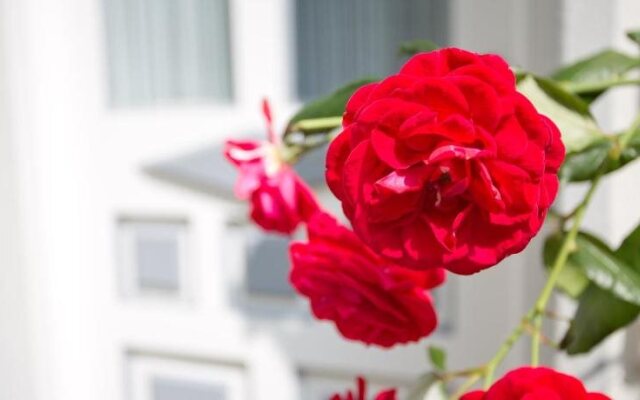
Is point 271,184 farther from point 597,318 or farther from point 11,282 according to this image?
point 11,282

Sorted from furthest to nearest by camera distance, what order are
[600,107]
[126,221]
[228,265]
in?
[126,221]
[228,265]
[600,107]

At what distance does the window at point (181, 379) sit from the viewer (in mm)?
1462

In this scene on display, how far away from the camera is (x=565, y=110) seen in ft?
1.27

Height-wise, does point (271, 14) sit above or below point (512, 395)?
above

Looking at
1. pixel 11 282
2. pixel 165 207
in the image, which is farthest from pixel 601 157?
pixel 11 282

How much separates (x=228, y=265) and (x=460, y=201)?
3.79 ft

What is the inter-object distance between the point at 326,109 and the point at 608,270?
0.62 ft

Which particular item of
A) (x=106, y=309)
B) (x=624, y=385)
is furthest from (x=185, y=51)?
(x=624, y=385)

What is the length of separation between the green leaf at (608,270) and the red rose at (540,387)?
0.39 ft

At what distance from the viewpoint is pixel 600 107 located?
859 mm

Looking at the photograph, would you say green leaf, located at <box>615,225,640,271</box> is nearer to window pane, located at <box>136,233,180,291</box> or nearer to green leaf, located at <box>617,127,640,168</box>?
green leaf, located at <box>617,127,640,168</box>

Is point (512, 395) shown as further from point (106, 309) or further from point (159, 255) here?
point (106, 309)

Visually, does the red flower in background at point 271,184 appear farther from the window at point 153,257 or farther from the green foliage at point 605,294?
the window at point 153,257

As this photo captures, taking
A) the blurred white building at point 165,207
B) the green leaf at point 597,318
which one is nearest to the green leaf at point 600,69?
the green leaf at point 597,318
